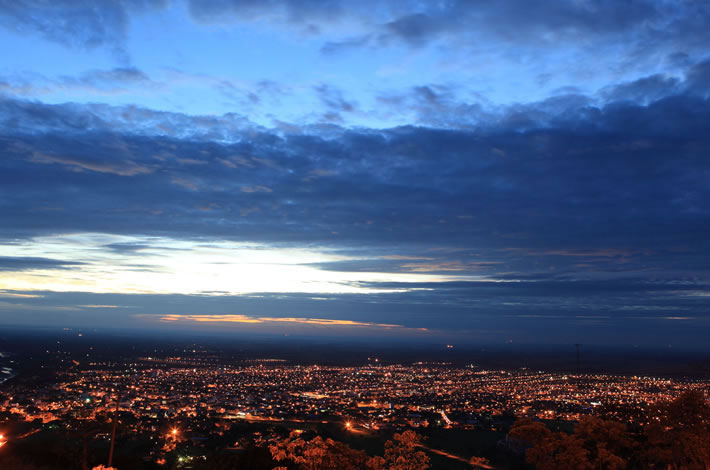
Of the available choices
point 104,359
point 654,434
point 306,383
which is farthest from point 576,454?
point 104,359

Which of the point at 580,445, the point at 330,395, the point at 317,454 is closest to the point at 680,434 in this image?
the point at 580,445

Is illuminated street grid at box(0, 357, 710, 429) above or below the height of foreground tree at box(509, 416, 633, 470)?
below

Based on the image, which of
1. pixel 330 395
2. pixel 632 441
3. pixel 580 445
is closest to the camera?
pixel 580 445

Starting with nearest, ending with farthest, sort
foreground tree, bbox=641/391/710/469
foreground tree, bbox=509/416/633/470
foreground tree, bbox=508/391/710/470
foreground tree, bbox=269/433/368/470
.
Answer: foreground tree, bbox=269/433/368/470
foreground tree, bbox=509/416/633/470
foreground tree, bbox=508/391/710/470
foreground tree, bbox=641/391/710/469

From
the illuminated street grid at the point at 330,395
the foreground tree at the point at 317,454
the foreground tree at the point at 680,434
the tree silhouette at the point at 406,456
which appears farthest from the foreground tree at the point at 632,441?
the foreground tree at the point at 317,454

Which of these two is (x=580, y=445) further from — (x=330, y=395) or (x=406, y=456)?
(x=330, y=395)

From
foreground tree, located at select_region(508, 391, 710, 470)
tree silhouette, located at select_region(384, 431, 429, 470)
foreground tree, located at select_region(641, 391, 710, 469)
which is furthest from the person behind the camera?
foreground tree, located at select_region(641, 391, 710, 469)

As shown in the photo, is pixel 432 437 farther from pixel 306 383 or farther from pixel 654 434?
pixel 306 383

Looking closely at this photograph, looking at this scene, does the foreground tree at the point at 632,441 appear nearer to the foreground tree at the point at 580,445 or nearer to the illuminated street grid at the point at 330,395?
the foreground tree at the point at 580,445

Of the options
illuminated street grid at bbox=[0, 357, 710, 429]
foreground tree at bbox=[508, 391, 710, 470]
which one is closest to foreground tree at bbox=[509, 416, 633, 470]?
foreground tree at bbox=[508, 391, 710, 470]

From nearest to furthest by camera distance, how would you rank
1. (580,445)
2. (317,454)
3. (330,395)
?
1. (317,454)
2. (580,445)
3. (330,395)

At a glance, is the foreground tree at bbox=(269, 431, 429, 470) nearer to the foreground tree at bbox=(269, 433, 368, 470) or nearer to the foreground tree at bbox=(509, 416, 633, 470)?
the foreground tree at bbox=(269, 433, 368, 470)
